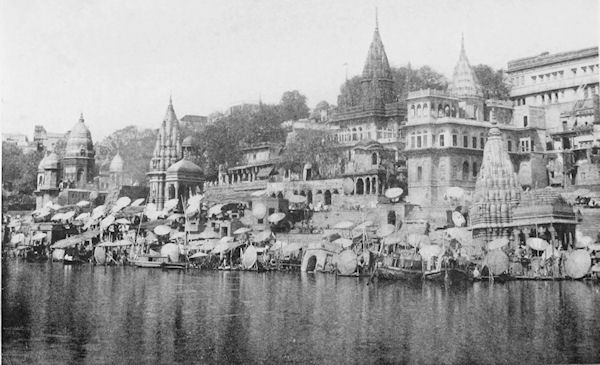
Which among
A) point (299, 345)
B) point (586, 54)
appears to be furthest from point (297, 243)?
point (299, 345)

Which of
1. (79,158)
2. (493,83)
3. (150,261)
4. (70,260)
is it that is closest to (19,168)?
(79,158)

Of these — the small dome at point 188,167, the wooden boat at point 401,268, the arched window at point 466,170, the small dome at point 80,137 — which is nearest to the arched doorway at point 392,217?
the arched window at point 466,170

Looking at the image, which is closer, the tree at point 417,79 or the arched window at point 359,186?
the tree at point 417,79

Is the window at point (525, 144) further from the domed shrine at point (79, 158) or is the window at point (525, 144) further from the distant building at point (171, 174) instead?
the domed shrine at point (79, 158)

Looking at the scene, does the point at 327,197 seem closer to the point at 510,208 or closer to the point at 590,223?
the point at 510,208

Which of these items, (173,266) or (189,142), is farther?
(189,142)
